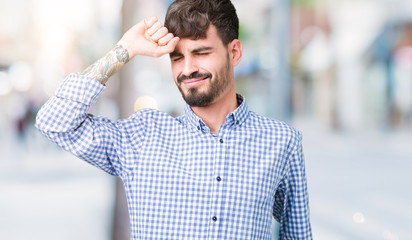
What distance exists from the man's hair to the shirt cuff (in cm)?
35

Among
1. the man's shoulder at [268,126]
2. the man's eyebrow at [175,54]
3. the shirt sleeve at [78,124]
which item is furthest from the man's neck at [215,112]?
the shirt sleeve at [78,124]

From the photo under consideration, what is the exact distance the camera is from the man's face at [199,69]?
1.84m

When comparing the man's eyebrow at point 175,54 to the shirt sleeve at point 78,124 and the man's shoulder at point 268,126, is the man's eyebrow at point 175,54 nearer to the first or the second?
the shirt sleeve at point 78,124

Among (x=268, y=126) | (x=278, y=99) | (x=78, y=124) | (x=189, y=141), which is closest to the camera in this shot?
(x=78, y=124)

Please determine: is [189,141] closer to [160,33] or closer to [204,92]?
[204,92]

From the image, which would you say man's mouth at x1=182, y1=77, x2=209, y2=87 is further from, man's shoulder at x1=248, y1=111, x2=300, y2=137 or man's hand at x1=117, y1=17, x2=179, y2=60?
man's shoulder at x1=248, y1=111, x2=300, y2=137

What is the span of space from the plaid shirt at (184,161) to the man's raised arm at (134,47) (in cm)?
7

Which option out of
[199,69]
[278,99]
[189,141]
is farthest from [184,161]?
[278,99]

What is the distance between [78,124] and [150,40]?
40 cm

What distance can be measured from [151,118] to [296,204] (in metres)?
0.66

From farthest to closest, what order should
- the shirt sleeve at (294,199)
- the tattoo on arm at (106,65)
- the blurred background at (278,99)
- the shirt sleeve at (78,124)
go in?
the blurred background at (278,99)
the shirt sleeve at (294,199)
the tattoo on arm at (106,65)
the shirt sleeve at (78,124)

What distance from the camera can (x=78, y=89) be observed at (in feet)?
5.92

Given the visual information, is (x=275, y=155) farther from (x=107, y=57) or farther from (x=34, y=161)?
(x=34, y=161)

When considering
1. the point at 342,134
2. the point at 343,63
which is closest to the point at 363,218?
the point at 342,134
